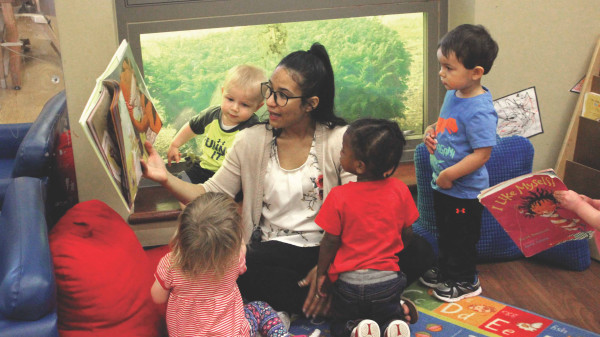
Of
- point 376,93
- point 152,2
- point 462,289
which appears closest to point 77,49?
point 152,2

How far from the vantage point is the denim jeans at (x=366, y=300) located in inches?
80.0

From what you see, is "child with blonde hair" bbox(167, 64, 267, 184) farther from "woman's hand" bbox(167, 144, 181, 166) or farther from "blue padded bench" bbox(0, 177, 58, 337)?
"blue padded bench" bbox(0, 177, 58, 337)

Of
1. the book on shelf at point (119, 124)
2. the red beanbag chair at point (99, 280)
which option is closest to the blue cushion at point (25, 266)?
the red beanbag chair at point (99, 280)

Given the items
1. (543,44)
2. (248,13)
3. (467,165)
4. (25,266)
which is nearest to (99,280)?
(25,266)

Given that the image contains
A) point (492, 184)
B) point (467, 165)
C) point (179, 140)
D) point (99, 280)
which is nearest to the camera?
point (99, 280)

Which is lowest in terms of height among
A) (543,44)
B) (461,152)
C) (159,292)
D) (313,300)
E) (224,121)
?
(313,300)

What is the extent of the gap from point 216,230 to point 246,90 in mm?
1085

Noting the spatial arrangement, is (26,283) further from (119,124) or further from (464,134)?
(464,134)

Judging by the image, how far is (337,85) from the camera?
10.5 feet

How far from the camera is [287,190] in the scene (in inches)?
87.4

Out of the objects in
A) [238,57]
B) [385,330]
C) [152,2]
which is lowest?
[385,330]

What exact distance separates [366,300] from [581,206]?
0.78 m

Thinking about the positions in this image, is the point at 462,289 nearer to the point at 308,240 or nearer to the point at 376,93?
the point at 308,240

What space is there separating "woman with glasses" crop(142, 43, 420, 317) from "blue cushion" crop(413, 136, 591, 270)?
23.7 inches
